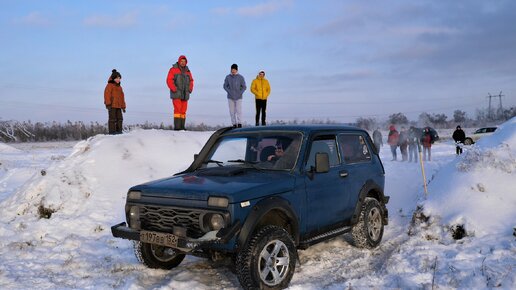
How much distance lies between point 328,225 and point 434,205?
2439 mm

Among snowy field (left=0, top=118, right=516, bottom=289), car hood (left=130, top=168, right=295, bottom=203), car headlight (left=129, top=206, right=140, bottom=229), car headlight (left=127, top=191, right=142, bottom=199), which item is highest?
car hood (left=130, top=168, right=295, bottom=203)

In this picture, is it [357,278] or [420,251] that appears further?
[420,251]

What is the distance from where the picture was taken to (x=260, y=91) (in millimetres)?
15828

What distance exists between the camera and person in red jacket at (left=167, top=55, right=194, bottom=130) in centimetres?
1335

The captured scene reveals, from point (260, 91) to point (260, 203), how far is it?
11.3 metres

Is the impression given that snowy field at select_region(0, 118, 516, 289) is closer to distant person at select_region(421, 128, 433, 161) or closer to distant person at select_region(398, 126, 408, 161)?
distant person at select_region(398, 126, 408, 161)

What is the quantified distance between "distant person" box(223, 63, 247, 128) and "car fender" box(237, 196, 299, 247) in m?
9.81

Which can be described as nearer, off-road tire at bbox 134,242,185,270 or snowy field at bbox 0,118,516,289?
snowy field at bbox 0,118,516,289

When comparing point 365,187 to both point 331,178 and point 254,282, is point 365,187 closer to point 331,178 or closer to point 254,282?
point 331,178

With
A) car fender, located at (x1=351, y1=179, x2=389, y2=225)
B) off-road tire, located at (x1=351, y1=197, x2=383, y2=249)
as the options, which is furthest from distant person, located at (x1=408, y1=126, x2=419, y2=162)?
off-road tire, located at (x1=351, y1=197, x2=383, y2=249)

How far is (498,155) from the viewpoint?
7.75 metres

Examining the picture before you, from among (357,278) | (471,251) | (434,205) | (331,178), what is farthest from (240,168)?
(434,205)

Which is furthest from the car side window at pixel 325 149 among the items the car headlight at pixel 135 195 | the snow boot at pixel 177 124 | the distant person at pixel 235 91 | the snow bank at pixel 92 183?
the distant person at pixel 235 91

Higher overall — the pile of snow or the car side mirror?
the car side mirror
